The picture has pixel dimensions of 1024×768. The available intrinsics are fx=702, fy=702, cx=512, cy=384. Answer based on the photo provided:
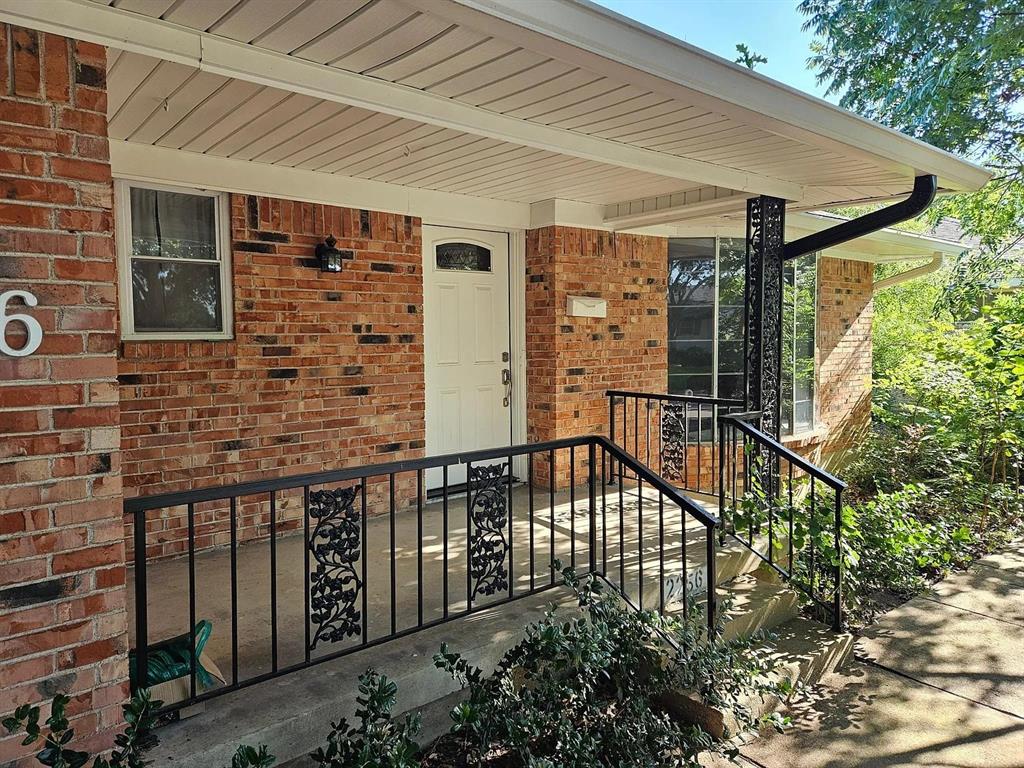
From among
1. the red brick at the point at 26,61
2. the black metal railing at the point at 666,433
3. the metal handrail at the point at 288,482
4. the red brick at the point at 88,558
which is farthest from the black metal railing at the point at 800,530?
the red brick at the point at 26,61

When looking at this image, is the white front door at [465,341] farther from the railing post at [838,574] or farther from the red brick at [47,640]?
the red brick at [47,640]

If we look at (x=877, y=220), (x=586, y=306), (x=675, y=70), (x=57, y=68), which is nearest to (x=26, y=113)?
(x=57, y=68)

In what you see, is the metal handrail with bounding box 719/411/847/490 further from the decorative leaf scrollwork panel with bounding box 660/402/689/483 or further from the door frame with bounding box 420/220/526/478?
the door frame with bounding box 420/220/526/478

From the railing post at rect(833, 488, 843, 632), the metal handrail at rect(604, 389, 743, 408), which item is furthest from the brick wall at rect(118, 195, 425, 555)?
the railing post at rect(833, 488, 843, 632)

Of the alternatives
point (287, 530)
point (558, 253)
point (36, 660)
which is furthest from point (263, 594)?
point (558, 253)

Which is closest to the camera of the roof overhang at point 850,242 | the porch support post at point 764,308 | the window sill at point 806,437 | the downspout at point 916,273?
the porch support post at point 764,308

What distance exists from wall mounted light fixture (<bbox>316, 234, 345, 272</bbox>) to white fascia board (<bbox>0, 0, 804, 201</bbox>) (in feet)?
5.85

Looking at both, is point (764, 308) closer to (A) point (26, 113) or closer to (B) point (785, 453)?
(B) point (785, 453)

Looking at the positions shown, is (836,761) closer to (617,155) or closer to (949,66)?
(617,155)

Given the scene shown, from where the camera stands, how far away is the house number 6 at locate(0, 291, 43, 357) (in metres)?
1.94

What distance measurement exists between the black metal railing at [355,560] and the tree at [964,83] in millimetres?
6700

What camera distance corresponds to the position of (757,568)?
14.6 ft

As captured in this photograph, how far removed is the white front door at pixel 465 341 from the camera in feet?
18.2

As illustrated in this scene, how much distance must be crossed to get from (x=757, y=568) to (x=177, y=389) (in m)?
3.74
